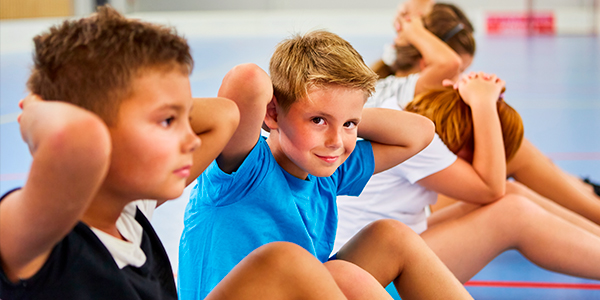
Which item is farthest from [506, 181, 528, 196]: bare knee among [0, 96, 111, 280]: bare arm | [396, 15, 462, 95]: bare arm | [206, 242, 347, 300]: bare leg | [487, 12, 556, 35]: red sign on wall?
[487, 12, 556, 35]: red sign on wall

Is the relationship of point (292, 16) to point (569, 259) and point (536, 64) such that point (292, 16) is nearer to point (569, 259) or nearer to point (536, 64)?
point (536, 64)

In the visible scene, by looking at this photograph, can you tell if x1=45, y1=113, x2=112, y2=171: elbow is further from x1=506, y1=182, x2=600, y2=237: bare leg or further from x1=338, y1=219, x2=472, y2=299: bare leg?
x1=506, y1=182, x2=600, y2=237: bare leg

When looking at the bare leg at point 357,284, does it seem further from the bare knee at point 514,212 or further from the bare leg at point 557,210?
the bare leg at point 557,210

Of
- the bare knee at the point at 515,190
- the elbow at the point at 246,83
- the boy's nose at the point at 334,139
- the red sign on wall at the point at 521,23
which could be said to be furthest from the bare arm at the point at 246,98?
the red sign on wall at the point at 521,23

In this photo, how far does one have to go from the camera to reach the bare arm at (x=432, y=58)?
1708mm

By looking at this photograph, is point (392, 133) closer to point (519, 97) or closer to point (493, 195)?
point (493, 195)

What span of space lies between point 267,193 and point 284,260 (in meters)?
0.14

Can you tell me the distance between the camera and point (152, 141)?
19.6 inches

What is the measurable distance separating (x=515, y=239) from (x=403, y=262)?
1.22ft

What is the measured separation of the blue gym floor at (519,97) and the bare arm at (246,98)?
12cm

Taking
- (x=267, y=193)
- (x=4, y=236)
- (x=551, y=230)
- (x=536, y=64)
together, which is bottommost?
(x=536, y=64)

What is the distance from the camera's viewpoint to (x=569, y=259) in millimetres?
1107

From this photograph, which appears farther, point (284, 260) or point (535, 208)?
point (535, 208)

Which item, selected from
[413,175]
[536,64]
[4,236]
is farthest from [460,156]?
[536,64]
